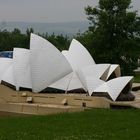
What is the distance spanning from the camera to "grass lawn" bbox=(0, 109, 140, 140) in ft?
35.7

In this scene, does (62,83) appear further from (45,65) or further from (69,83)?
(45,65)

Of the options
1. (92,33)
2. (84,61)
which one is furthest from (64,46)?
(84,61)

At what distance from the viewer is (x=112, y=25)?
1268 inches

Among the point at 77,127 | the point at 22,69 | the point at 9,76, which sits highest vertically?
the point at 77,127

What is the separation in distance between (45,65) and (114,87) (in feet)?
12.0

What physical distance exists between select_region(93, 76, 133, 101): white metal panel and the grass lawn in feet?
13.5

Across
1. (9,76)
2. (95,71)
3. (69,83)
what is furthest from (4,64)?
(95,71)

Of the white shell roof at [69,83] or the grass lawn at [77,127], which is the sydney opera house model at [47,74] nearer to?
the white shell roof at [69,83]

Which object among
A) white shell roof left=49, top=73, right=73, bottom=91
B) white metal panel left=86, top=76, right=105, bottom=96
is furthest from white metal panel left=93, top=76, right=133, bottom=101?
white shell roof left=49, top=73, right=73, bottom=91

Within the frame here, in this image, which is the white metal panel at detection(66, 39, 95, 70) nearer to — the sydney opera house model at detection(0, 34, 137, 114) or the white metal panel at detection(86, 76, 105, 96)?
the sydney opera house model at detection(0, 34, 137, 114)

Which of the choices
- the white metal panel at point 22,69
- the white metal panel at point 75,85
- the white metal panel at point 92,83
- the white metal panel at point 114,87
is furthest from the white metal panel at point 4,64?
the white metal panel at point 114,87

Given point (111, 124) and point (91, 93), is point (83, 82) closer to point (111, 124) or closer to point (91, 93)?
point (91, 93)

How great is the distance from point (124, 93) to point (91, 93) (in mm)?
1452

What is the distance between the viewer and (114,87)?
20.4 meters
